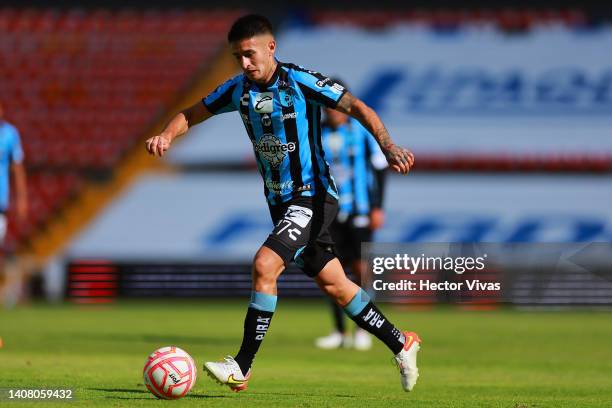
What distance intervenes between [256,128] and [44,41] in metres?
17.7

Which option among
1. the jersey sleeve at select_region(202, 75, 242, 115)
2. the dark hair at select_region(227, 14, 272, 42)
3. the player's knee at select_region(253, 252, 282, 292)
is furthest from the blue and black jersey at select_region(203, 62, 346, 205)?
the player's knee at select_region(253, 252, 282, 292)

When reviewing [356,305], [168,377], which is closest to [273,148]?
[356,305]

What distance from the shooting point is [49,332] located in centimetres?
1122

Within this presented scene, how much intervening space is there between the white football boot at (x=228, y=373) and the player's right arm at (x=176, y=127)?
113 centimetres

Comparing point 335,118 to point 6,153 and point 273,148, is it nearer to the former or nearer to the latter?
point 6,153

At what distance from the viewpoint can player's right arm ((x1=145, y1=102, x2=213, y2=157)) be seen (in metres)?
5.78

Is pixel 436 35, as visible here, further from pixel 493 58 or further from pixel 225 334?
pixel 225 334

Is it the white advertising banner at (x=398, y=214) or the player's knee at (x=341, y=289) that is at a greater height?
the player's knee at (x=341, y=289)

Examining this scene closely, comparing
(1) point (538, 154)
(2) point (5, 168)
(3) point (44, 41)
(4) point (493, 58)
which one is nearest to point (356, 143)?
(2) point (5, 168)

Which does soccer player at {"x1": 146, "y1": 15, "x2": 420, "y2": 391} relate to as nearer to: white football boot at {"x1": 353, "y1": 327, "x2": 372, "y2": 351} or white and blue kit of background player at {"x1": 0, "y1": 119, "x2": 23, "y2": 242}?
white football boot at {"x1": 353, "y1": 327, "x2": 372, "y2": 351}

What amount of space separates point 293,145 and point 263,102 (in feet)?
0.94

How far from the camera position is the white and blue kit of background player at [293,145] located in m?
6.06

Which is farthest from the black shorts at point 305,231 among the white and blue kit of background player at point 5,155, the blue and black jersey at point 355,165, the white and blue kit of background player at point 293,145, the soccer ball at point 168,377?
the white and blue kit of background player at point 5,155

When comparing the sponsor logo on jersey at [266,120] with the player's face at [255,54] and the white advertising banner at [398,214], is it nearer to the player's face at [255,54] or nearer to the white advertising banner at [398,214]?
the player's face at [255,54]
